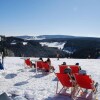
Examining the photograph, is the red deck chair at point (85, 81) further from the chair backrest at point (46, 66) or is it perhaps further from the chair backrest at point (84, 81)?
the chair backrest at point (46, 66)

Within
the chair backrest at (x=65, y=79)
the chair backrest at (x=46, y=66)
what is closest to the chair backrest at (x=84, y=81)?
the chair backrest at (x=65, y=79)

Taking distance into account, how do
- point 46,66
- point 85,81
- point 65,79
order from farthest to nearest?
point 46,66 < point 65,79 < point 85,81

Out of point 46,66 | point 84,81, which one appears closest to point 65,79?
point 84,81

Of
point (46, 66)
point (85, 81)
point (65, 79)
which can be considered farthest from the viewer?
point (46, 66)

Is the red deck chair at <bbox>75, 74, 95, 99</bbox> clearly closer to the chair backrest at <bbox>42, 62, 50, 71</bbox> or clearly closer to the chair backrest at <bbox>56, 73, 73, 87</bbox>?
the chair backrest at <bbox>56, 73, 73, 87</bbox>

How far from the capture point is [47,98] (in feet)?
27.6

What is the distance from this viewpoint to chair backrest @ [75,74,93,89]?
27.8 ft

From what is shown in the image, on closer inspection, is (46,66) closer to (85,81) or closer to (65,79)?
(65,79)

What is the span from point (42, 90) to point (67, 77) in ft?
5.04

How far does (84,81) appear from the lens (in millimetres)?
8562

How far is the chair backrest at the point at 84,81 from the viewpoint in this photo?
334 inches

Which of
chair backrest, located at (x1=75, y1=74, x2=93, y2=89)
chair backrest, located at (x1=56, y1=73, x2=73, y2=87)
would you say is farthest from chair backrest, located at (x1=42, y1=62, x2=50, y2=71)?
chair backrest, located at (x1=75, y1=74, x2=93, y2=89)

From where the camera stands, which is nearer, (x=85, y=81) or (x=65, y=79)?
(x=85, y=81)

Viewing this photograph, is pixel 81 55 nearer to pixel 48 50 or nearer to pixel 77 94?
pixel 48 50
